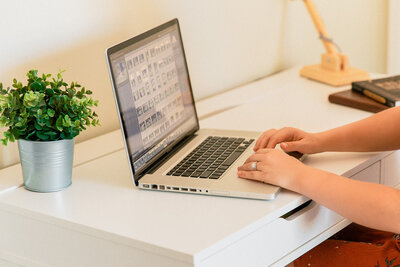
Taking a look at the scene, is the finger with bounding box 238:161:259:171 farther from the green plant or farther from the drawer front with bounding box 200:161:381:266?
the green plant

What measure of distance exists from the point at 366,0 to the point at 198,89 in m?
0.94

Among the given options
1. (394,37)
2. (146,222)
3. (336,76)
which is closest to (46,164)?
(146,222)

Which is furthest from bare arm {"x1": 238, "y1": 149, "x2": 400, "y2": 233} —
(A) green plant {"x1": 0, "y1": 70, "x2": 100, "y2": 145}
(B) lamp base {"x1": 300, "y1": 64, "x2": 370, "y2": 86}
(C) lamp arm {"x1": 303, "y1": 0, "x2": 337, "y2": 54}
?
(C) lamp arm {"x1": 303, "y1": 0, "x2": 337, "y2": 54}

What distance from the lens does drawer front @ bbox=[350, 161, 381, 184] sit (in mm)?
1240

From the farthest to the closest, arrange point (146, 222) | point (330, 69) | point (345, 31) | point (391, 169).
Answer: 1. point (345, 31)
2. point (330, 69)
3. point (391, 169)
4. point (146, 222)

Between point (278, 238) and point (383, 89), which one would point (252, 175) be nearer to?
point (278, 238)

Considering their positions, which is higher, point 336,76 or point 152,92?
point 152,92

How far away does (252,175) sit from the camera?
1.11m

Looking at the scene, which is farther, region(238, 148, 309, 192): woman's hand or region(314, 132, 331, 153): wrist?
region(314, 132, 331, 153): wrist

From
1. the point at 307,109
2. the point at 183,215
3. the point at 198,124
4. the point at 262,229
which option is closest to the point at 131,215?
the point at 183,215

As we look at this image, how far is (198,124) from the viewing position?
1432 millimetres

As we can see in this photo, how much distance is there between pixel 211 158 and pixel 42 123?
0.35 meters

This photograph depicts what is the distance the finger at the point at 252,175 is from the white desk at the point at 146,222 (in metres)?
0.06

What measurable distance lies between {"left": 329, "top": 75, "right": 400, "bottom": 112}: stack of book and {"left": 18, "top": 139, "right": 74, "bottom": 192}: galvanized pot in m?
0.78
